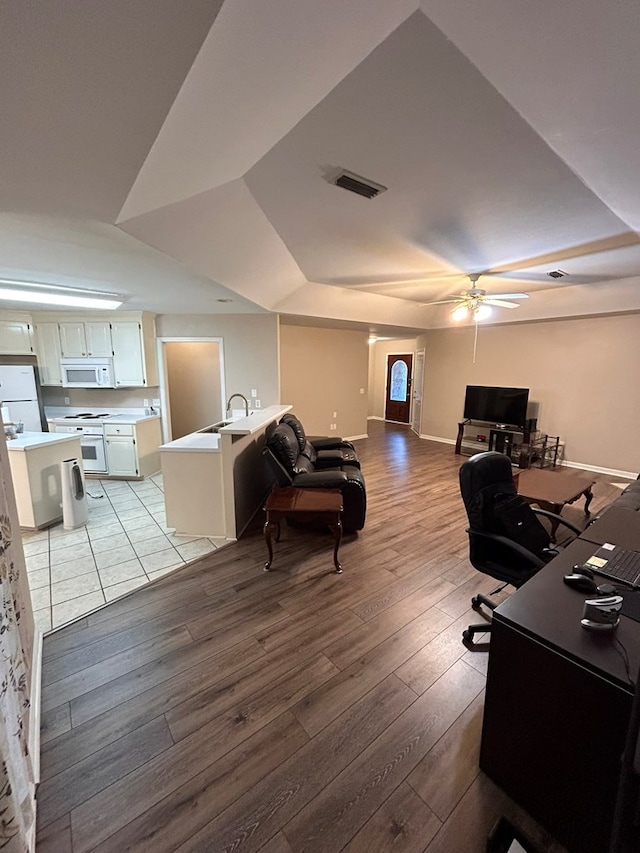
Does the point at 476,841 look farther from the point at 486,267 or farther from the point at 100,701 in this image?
the point at 486,267

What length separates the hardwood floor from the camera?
1.27 metres

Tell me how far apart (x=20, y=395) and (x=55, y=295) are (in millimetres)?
1908

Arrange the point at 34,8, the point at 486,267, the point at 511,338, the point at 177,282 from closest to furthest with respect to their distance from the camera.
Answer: the point at 34,8
the point at 177,282
the point at 486,267
the point at 511,338

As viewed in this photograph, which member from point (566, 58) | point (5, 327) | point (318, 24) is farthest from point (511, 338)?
point (5, 327)

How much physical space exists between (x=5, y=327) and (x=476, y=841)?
6722 mm

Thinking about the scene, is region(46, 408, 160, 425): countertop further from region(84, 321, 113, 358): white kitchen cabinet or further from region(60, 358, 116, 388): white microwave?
region(84, 321, 113, 358): white kitchen cabinet

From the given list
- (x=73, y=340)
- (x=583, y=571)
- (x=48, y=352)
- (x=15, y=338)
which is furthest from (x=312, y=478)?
(x=15, y=338)

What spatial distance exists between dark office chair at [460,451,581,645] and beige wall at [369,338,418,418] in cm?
793

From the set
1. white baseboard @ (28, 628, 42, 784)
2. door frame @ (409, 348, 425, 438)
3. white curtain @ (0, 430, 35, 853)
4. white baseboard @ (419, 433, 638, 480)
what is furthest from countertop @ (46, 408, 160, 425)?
white baseboard @ (419, 433, 638, 480)

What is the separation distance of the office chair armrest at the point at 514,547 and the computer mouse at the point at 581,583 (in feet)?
1.55

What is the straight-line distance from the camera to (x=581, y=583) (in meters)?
1.42

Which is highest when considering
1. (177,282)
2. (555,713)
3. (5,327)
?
(177,282)

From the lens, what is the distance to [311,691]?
5.89 feet

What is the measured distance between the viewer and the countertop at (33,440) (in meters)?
3.38
